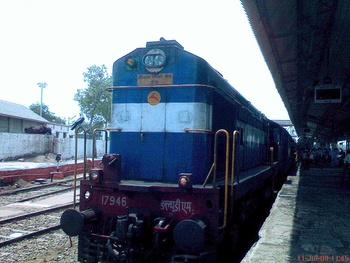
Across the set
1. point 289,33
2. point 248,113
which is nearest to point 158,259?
point 248,113

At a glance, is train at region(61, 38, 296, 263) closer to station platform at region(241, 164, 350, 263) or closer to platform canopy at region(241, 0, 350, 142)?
station platform at region(241, 164, 350, 263)

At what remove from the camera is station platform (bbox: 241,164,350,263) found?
4.63m

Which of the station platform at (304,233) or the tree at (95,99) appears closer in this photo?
the station platform at (304,233)

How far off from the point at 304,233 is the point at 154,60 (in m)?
3.79

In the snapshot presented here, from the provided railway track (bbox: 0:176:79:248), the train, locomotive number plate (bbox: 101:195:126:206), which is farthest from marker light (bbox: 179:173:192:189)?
railway track (bbox: 0:176:79:248)

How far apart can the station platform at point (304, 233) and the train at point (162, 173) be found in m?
0.60

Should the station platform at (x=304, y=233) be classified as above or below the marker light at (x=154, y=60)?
below

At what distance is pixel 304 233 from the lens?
19.2 ft

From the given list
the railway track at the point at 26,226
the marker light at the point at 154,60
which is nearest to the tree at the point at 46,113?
the railway track at the point at 26,226

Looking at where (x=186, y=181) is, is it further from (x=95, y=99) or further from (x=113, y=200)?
(x=95, y=99)

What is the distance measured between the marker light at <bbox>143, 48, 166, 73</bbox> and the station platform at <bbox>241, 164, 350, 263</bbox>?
3.12m

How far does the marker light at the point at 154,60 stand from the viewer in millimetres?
5633

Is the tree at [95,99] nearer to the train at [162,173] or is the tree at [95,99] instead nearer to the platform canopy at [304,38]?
the platform canopy at [304,38]

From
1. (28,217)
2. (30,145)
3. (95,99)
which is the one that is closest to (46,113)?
(95,99)
